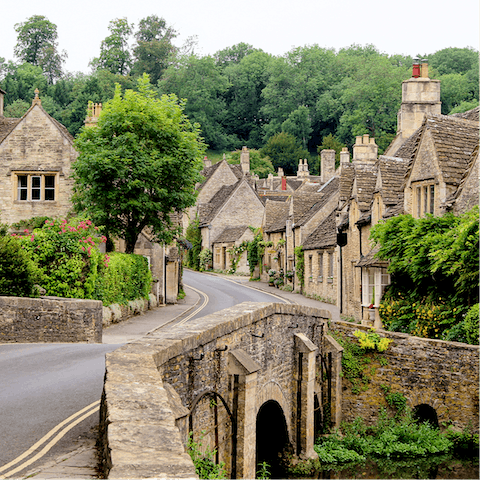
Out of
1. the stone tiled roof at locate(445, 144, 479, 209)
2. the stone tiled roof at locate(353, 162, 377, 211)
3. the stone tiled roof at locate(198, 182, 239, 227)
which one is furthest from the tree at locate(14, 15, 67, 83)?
the stone tiled roof at locate(445, 144, 479, 209)

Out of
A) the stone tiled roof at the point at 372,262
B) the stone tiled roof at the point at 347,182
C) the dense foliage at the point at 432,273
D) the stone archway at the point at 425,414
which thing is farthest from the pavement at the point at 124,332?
the stone archway at the point at 425,414

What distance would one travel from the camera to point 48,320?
1897 centimetres

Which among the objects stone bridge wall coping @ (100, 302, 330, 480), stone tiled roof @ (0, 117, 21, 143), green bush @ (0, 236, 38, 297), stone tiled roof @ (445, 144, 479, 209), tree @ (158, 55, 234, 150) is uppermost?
tree @ (158, 55, 234, 150)

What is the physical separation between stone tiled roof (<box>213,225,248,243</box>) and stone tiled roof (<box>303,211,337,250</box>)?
16.7m

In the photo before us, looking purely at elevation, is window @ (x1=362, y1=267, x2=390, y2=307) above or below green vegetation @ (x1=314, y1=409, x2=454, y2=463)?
above

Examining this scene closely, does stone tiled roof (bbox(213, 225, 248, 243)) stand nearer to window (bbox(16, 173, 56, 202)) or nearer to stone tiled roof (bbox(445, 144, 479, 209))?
window (bbox(16, 173, 56, 202))

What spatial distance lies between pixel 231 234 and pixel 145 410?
2104 inches

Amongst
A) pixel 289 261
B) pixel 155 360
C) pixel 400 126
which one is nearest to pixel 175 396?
pixel 155 360

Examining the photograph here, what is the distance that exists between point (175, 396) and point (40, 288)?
14377mm

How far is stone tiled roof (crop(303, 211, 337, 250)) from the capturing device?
1446 inches

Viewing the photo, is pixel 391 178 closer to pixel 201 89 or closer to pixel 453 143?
pixel 453 143

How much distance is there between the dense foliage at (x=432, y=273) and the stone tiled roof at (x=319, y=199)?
20.7 m

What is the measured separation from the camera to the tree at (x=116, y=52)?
370ft

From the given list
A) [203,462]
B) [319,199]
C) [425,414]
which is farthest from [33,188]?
[203,462]
